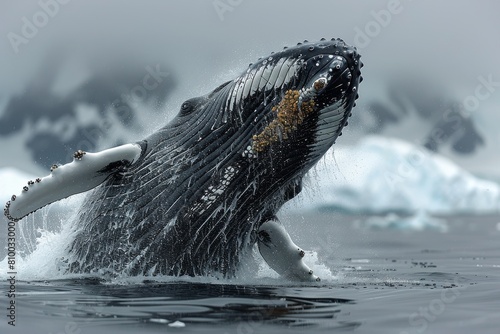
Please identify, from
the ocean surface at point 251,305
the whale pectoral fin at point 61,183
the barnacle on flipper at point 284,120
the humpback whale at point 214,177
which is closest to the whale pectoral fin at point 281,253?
the humpback whale at point 214,177

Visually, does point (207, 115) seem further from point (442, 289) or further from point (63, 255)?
point (442, 289)

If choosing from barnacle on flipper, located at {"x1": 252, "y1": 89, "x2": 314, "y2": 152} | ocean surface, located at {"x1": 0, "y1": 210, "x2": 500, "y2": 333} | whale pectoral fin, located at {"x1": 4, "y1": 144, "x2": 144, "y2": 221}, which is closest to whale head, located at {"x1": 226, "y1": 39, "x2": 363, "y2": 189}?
barnacle on flipper, located at {"x1": 252, "y1": 89, "x2": 314, "y2": 152}

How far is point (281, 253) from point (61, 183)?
2.57 metres

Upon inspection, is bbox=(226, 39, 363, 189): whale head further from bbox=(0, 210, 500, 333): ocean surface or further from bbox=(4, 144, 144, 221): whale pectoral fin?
bbox=(4, 144, 144, 221): whale pectoral fin

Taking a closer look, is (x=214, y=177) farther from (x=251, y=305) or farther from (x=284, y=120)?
(x=251, y=305)

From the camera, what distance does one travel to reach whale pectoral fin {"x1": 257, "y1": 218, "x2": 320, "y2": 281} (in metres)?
8.70

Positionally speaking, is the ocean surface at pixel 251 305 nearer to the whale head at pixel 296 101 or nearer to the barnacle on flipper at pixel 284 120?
the whale head at pixel 296 101

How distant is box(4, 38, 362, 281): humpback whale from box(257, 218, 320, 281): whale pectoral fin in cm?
1

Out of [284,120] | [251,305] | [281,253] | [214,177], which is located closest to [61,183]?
[214,177]

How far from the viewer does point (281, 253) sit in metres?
8.82

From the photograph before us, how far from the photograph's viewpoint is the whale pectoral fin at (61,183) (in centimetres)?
817

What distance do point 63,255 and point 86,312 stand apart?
9.65 feet

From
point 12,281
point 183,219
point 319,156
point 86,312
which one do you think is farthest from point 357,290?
point 12,281

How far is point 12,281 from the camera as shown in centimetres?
845
